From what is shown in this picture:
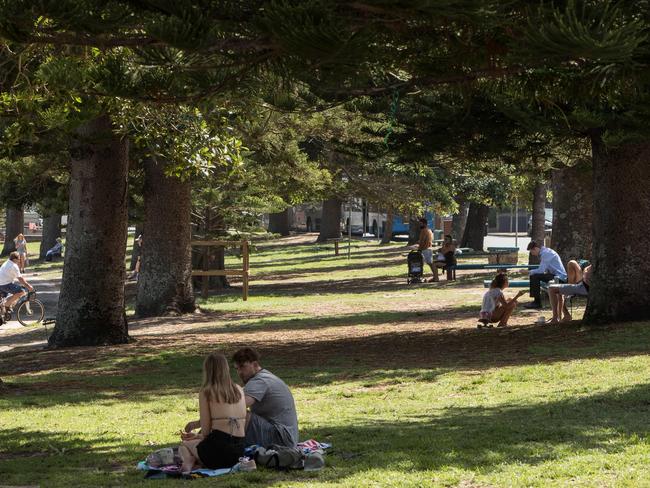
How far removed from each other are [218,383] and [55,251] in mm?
46606

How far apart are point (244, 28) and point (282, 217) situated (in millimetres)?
56336

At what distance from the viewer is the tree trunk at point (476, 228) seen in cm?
4688

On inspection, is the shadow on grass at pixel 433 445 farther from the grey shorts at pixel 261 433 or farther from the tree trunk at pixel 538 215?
the tree trunk at pixel 538 215

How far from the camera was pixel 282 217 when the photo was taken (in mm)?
65438

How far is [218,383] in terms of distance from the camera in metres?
8.74

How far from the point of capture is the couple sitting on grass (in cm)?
859

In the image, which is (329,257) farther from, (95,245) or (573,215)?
(95,245)

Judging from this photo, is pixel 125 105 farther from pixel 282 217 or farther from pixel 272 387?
pixel 282 217

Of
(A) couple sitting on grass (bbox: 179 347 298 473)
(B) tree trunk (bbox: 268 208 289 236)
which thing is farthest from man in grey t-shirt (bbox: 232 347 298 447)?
(B) tree trunk (bbox: 268 208 289 236)

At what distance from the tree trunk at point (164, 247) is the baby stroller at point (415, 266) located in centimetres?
853

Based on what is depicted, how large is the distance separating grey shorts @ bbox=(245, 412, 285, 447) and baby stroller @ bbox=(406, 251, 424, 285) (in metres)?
22.6

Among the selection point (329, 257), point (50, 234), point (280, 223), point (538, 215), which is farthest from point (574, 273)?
point (280, 223)

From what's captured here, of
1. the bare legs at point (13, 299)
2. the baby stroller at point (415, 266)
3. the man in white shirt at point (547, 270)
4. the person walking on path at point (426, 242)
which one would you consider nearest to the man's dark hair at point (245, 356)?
the man in white shirt at point (547, 270)

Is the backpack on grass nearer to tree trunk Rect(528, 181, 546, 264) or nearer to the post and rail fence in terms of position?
the post and rail fence
